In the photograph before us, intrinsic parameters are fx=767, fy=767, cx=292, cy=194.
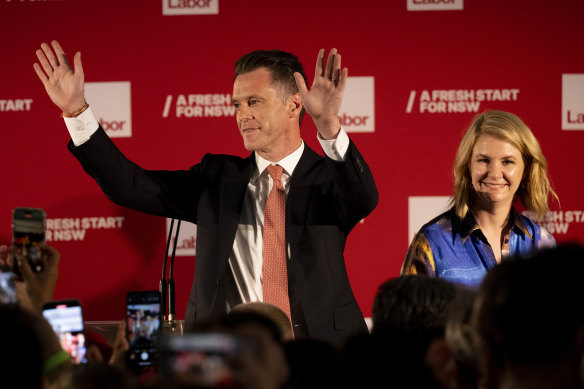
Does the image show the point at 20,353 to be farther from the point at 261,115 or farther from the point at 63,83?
the point at 261,115

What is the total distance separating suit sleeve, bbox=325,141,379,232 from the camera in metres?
2.65

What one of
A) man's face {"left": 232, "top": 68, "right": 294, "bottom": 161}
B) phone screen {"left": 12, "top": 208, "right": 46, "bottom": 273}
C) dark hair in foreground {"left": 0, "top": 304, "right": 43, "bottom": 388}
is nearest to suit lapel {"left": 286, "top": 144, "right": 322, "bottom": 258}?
man's face {"left": 232, "top": 68, "right": 294, "bottom": 161}

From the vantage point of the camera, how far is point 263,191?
9.79ft

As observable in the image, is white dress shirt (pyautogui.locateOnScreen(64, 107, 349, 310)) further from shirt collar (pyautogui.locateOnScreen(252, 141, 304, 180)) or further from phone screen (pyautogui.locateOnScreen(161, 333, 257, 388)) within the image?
phone screen (pyautogui.locateOnScreen(161, 333, 257, 388))

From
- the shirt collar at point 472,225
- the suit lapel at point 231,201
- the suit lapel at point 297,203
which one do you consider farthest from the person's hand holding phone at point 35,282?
the shirt collar at point 472,225

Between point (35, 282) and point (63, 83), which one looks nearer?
point (35, 282)

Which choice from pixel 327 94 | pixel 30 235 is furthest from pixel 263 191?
pixel 30 235

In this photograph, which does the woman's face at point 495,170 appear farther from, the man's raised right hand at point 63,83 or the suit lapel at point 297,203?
the man's raised right hand at point 63,83

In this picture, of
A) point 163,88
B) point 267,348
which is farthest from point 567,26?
point 267,348

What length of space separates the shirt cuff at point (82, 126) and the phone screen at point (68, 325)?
1.00m

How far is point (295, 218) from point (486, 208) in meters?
0.77

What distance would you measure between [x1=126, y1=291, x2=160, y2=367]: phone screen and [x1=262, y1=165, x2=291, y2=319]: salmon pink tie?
0.84 m

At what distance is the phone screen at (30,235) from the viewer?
5.76ft

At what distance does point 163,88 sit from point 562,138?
2.12 meters
